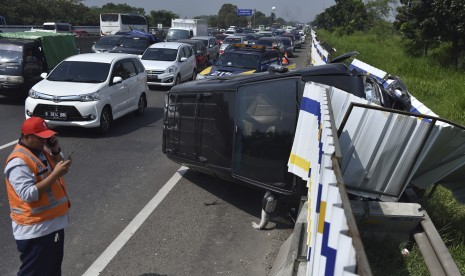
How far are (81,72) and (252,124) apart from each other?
21.0ft

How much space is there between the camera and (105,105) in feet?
32.5

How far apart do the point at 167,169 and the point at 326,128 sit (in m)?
4.86

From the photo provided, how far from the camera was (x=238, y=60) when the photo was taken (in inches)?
551

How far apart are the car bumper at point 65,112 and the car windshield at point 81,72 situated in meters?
1.01

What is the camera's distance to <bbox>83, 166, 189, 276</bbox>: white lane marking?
450 centimetres

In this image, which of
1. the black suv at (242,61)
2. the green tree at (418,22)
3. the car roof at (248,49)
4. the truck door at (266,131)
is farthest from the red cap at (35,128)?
→ the green tree at (418,22)

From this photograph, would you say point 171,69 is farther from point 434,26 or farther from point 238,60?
point 434,26

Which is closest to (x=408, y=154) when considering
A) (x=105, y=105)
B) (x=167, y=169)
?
(x=167, y=169)

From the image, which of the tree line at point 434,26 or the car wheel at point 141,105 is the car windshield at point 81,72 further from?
the tree line at point 434,26

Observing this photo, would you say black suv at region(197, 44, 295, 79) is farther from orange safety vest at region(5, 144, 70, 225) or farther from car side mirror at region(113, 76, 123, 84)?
orange safety vest at region(5, 144, 70, 225)

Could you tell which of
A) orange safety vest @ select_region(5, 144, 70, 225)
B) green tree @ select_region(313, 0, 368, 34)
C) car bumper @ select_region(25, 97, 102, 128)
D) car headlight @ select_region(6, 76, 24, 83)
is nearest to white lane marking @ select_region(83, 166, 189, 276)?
orange safety vest @ select_region(5, 144, 70, 225)

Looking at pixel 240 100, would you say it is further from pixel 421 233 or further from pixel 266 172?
pixel 421 233

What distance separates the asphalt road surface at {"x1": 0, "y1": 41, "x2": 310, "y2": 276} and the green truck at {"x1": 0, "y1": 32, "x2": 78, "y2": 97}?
4601 millimetres

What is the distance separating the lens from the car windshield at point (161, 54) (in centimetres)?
1724
